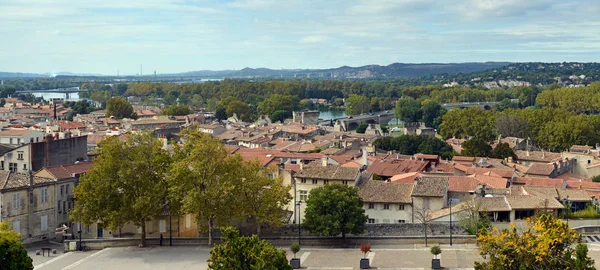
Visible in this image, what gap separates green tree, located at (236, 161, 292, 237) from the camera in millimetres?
35438

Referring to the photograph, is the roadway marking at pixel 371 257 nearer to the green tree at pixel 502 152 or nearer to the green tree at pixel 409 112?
the green tree at pixel 502 152

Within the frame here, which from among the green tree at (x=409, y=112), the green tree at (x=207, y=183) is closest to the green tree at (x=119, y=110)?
the green tree at (x=409, y=112)

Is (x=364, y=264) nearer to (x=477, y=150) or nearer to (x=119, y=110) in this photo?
(x=477, y=150)

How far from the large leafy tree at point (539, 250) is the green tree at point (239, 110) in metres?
108

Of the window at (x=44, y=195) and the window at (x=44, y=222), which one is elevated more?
the window at (x=44, y=195)

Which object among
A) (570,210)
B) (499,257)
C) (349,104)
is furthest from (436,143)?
(349,104)

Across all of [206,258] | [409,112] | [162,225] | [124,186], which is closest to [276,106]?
[409,112]

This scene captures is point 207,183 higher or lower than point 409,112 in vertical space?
lower

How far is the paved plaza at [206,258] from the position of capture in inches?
1251

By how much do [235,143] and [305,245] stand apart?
5061cm

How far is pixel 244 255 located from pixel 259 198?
39.5 feet

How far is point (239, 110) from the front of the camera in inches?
5197

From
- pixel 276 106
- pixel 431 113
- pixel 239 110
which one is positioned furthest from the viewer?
pixel 276 106

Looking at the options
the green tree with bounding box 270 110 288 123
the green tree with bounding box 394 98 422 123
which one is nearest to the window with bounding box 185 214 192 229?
the green tree with bounding box 270 110 288 123
